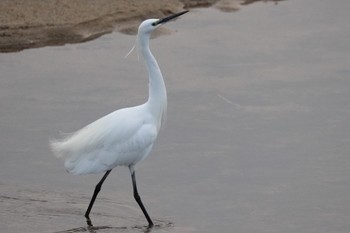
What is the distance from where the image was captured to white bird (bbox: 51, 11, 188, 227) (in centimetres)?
738

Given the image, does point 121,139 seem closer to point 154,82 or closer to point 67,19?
point 154,82

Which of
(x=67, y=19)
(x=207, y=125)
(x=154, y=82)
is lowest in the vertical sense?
(x=207, y=125)

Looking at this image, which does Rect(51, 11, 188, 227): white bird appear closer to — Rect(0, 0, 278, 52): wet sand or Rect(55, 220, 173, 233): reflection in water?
Rect(55, 220, 173, 233): reflection in water

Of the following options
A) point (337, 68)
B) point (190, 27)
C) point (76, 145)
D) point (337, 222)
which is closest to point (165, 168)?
point (76, 145)

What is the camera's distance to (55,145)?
761 centimetres

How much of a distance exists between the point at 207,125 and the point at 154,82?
1734 mm

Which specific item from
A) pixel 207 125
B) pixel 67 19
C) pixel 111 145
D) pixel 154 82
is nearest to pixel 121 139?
pixel 111 145

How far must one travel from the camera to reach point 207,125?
30.1 feet

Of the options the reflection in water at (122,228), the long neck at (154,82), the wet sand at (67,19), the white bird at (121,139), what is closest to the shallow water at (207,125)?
the reflection in water at (122,228)

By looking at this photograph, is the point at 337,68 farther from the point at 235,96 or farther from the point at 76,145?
the point at 76,145

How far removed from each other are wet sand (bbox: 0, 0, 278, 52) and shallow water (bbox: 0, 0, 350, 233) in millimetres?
209

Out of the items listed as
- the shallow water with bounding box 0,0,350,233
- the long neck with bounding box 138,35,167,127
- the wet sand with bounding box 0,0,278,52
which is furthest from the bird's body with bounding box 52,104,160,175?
the wet sand with bounding box 0,0,278,52

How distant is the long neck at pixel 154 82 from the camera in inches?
296

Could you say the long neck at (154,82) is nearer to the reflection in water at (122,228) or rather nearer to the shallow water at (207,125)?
the shallow water at (207,125)
